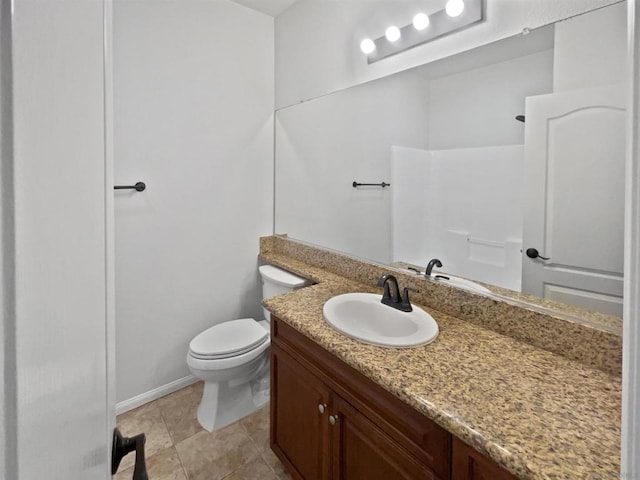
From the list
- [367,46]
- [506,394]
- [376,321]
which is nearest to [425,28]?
[367,46]

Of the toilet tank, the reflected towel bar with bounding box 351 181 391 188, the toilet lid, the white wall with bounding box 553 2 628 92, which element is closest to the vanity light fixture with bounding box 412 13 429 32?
the white wall with bounding box 553 2 628 92

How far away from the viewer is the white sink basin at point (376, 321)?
1.11 metres

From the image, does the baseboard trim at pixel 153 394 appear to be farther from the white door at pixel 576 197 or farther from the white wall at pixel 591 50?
the white wall at pixel 591 50

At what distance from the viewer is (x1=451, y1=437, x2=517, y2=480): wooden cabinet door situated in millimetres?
715

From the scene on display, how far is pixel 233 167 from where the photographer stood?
226cm

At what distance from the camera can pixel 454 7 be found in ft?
4.32

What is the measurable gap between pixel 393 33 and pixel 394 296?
127 cm

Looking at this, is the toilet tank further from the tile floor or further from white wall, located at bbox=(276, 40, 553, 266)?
the tile floor

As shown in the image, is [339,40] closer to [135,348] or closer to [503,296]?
[503,296]

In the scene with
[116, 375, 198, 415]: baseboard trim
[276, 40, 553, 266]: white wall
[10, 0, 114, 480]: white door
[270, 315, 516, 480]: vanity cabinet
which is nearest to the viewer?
[10, 0, 114, 480]: white door

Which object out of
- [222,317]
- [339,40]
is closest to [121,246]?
[222,317]

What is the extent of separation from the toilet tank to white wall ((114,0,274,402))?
0.30 meters

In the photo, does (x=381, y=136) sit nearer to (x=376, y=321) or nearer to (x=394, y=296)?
(x=394, y=296)

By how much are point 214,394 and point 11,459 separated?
6.30ft
